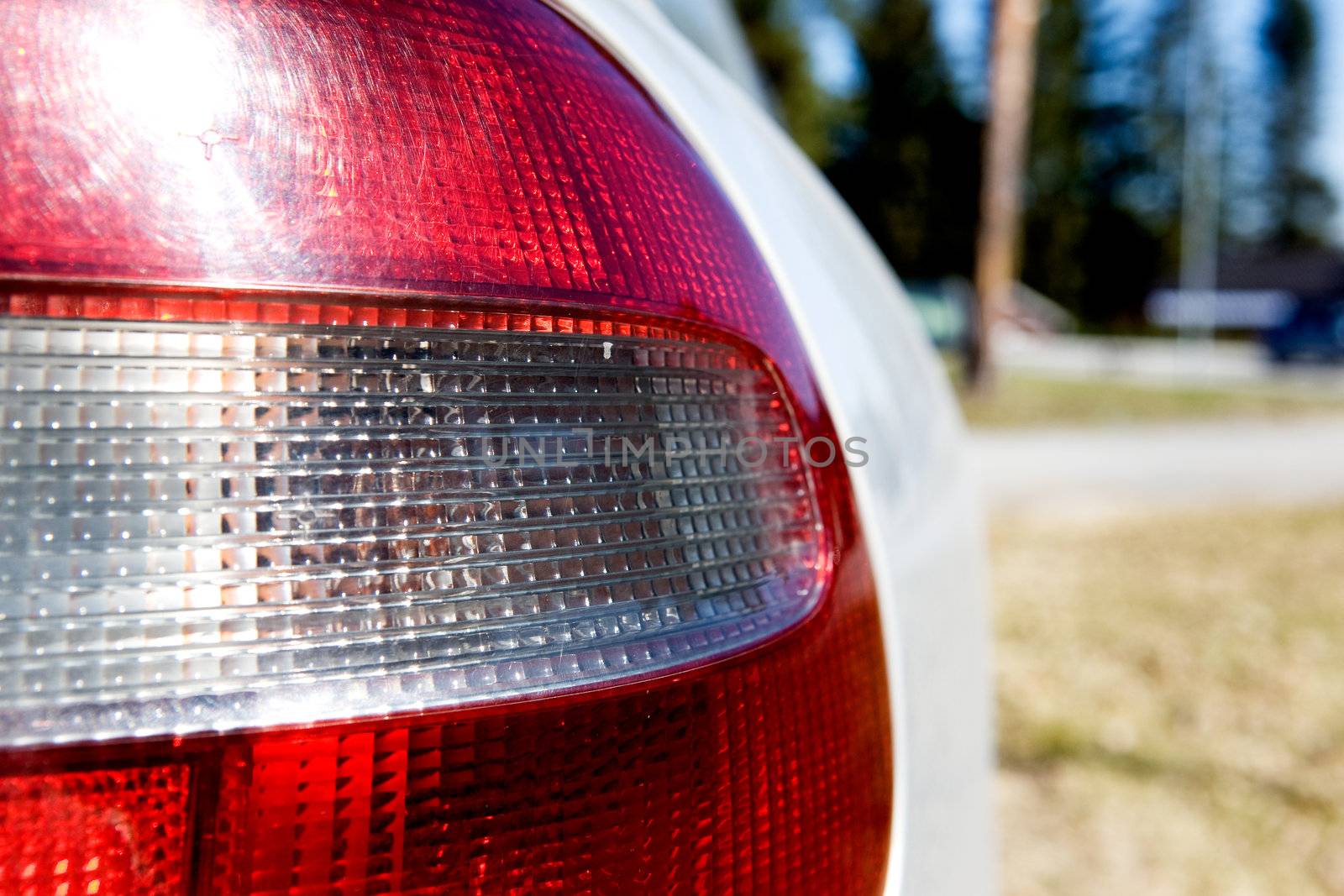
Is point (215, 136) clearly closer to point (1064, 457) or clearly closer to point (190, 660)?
point (190, 660)

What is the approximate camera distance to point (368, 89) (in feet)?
1.89

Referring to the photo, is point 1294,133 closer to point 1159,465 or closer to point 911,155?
point 911,155

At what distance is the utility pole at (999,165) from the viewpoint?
9.91 metres

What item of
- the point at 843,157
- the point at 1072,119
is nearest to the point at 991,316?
the point at 843,157

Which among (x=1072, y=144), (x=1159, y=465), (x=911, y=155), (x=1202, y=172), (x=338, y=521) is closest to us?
(x=338, y=521)

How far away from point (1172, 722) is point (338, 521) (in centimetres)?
271

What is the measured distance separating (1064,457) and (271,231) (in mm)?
8163

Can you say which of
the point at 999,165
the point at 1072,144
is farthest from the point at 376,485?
the point at 1072,144

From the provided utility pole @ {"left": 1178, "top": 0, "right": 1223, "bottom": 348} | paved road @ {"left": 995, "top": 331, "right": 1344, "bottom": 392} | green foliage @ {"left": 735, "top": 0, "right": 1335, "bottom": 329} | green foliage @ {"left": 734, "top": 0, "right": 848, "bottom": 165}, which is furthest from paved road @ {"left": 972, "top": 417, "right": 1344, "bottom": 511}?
utility pole @ {"left": 1178, "top": 0, "right": 1223, "bottom": 348}

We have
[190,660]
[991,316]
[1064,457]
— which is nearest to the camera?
[190,660]

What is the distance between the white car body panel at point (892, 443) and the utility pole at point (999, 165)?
32.1 feet

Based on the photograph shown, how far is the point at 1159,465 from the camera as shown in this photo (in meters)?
7.80

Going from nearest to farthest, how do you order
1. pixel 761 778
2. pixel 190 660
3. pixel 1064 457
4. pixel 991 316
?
pixel 190 660, pixel 761 778, pixel 1064 457, pixel 991 316

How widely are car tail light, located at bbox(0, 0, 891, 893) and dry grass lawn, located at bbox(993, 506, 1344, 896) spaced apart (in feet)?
5.70
